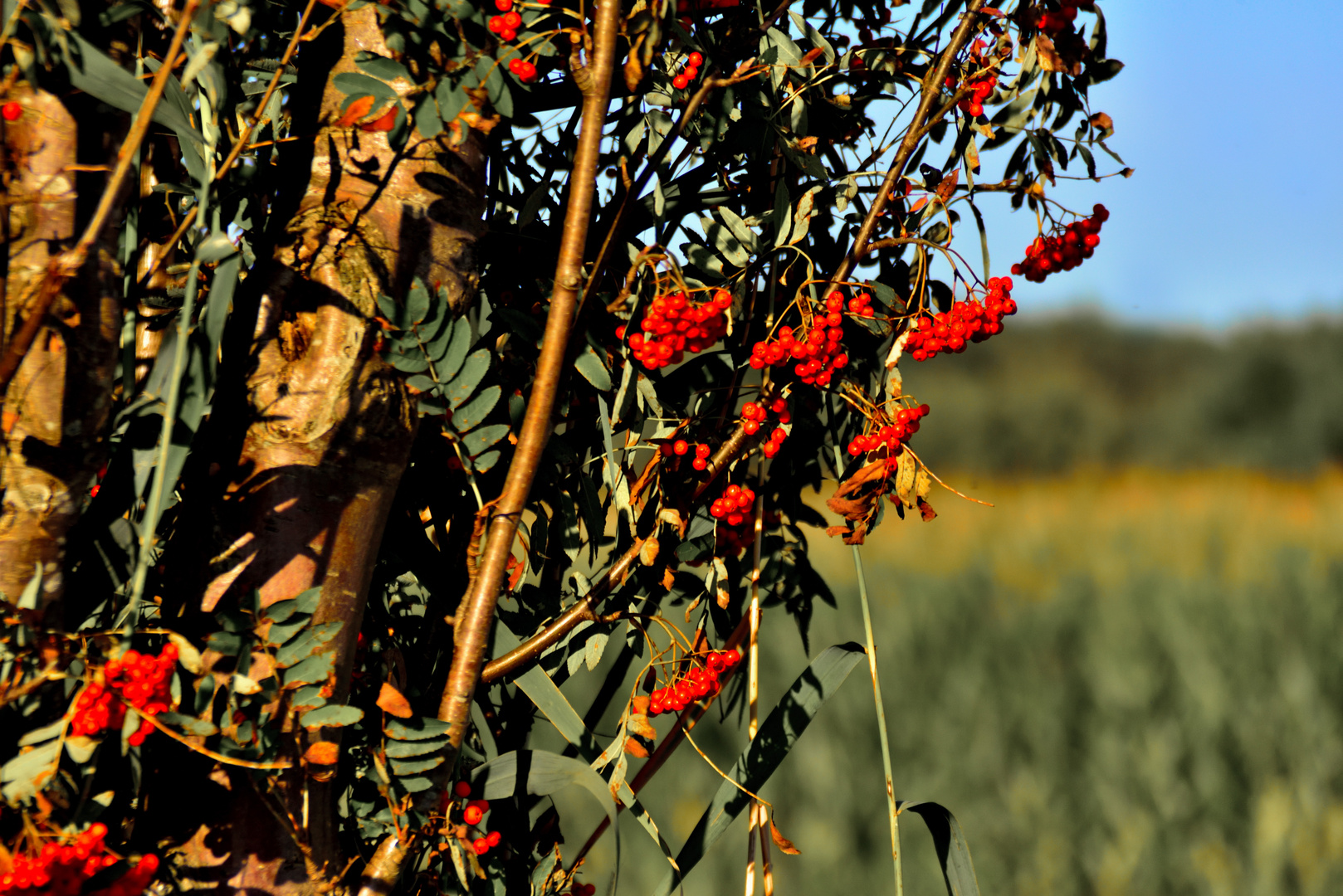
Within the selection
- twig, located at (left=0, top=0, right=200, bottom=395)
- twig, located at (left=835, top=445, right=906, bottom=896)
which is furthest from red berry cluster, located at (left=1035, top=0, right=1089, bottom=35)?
twig, located at (left=0, top=0, right=200, bottom=395)

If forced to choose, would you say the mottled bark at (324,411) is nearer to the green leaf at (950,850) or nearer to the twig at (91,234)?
the twig at (91,234)

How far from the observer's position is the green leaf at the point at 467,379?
1.14ft

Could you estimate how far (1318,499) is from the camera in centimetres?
686

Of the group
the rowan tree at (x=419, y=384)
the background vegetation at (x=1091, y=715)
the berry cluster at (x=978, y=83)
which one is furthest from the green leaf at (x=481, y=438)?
the background vegetation at (x=1091, y=715)

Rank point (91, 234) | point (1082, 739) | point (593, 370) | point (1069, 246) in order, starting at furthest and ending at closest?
point (1082, 739), point (1069, 246), point (593, 370), point (91, 234)

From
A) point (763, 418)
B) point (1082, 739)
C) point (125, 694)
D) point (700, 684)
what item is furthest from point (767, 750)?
point (1082, 739)

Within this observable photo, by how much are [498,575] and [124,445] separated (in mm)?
139

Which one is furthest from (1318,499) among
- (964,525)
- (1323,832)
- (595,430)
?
(595,430)

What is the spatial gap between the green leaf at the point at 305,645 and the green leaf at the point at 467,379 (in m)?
0.09

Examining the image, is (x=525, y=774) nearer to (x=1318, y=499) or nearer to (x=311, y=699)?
(x=311, y=699)

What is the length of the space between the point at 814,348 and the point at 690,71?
13 cm

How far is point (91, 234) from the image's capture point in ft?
0.88

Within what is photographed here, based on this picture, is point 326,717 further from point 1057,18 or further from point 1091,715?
point 1091,715

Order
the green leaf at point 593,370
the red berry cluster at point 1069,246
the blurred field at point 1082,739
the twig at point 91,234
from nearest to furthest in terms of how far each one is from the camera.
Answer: the twig at point 91,234 < the green leaf at point 593,370 < the red berry cluster at point 1069,246 < the blurred field at point 1082,739
